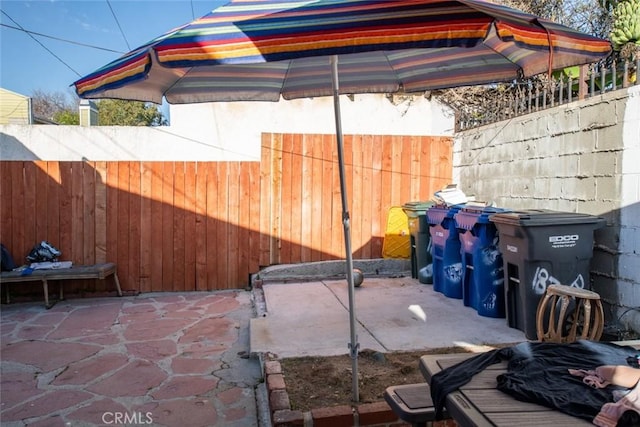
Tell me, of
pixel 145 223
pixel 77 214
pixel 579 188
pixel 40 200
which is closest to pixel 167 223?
pixel 145 223

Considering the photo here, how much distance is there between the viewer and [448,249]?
5816 millimetres

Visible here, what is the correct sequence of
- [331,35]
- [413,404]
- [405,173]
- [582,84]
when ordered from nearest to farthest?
[331,35], [413,404], [582,84], [405,173]

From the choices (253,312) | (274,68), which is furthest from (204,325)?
(274,68)

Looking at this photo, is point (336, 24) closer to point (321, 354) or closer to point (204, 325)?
point (321, 354)

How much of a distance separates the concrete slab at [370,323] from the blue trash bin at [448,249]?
0.55ft

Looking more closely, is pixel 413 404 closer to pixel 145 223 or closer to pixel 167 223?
pixel 167 223

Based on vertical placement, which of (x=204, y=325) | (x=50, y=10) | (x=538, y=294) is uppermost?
(x=50, y=10)

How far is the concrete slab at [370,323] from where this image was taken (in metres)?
4.21

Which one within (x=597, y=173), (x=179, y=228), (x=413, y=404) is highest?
(x=597, y=173)

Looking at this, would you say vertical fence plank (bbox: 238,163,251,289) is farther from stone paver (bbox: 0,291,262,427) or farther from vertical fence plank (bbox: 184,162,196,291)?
stone paver (bbox: 0,291,262,427)

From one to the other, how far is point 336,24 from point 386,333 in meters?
3.24

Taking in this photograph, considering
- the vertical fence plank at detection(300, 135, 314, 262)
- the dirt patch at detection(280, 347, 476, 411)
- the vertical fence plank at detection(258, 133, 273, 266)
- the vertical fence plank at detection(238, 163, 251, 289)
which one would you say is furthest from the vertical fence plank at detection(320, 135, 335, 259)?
the dirt patch at detection(280, 347, 476, 411)

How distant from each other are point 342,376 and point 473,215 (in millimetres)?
2523

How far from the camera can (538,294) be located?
4242 millimetres
